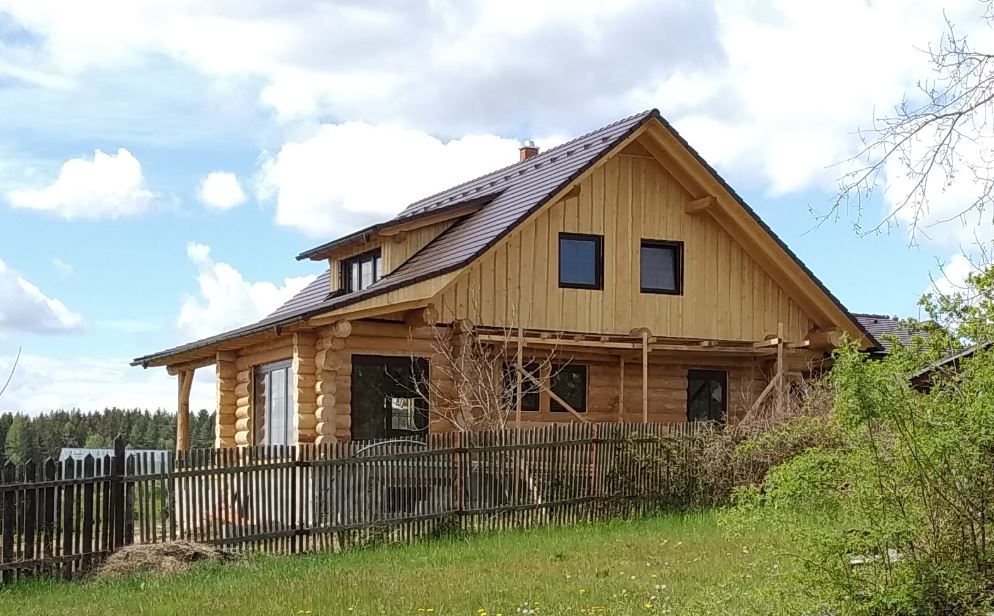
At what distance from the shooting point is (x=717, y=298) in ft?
75.4

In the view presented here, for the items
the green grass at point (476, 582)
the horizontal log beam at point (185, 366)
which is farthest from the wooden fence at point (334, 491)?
the horizontal log beam at point (185, 366)

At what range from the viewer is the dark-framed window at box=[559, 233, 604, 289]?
21719 mm

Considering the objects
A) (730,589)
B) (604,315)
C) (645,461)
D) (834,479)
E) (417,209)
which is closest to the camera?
(834,479)

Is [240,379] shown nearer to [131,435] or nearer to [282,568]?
[282,568]

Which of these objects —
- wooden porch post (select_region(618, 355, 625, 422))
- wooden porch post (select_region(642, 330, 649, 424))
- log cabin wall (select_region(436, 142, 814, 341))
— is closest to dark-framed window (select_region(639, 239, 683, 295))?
log cabin wall (select_region(436, 142, 814, 341))

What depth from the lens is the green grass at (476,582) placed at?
10133mm

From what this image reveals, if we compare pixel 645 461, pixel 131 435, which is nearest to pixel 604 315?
pixel 645 461

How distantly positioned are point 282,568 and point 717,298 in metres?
12.4

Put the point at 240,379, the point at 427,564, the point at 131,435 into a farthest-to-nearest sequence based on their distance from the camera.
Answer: the point at 131,435
the point at 240,379
the point at 427,564

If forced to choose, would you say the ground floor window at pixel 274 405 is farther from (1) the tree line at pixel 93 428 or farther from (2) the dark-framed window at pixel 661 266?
(1) the tree line at pixel 93 428

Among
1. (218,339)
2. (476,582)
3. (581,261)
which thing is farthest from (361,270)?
(476,582)

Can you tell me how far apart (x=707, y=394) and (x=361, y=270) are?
7.52 m

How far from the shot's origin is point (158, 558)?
13164 mm

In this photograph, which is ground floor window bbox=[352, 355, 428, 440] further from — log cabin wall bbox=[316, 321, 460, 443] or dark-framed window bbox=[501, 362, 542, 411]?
dark-framed window bbox=[501, 362, 542, 411]
